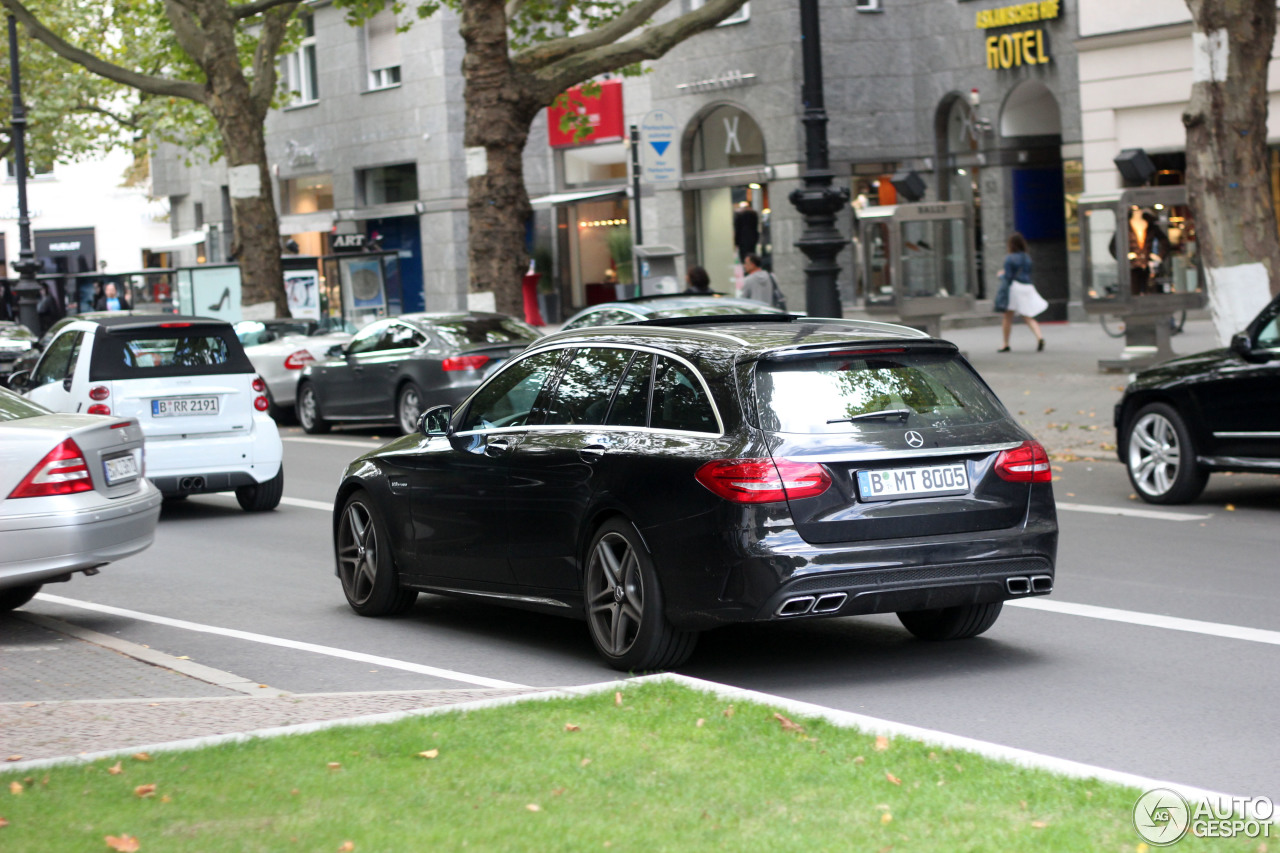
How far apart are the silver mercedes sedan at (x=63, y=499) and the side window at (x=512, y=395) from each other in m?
2.00

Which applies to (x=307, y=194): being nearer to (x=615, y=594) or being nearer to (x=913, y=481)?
(x=615, y=594)

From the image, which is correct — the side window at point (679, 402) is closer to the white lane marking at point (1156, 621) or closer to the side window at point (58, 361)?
the white lane marking at point (1156, 621)

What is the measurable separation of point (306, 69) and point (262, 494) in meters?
34.6

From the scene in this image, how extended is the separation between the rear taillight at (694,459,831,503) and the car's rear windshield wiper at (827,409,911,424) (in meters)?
0.28

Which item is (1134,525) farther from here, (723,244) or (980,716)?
(723,244)

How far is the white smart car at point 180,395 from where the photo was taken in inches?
549

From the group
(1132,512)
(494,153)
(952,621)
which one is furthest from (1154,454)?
(494,153)

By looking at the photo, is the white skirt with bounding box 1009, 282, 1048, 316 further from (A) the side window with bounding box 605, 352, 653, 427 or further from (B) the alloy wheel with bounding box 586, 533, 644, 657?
(B) the alloy wheel with bounding box 586, 533, 644, 657

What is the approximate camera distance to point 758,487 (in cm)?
683

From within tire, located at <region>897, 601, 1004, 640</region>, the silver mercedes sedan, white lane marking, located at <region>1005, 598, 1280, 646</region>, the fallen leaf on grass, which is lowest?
white lane marking, located at <region>1005, 598, 1280, 646</region>

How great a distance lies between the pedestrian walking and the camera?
2556cm

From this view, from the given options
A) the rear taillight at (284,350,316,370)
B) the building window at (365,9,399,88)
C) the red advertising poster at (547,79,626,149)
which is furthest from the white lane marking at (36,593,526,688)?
the building window at (365,9,399,88)

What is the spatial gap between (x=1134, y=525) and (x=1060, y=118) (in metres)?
21.9

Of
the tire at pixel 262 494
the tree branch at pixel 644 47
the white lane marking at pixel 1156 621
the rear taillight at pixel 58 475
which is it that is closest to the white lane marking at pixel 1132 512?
the white lane marking at pixel 1156 621
